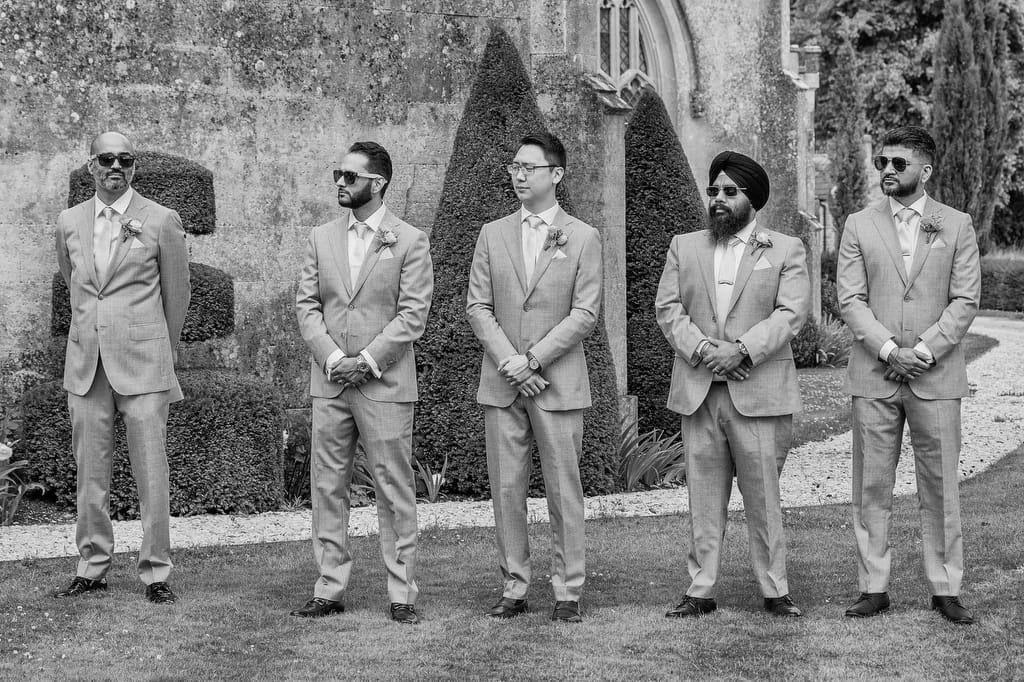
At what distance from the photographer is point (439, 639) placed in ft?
18.9

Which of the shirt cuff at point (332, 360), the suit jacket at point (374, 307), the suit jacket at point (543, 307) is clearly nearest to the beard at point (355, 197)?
the suit jacket at point (374, 307)

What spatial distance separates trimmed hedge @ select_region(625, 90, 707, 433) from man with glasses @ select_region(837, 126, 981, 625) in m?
5.72

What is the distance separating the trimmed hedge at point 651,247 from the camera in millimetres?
12047

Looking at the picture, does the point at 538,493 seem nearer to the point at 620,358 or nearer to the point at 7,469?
the point at 620,358

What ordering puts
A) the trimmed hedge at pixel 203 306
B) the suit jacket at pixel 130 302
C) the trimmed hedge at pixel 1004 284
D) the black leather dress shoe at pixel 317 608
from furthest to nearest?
the trimmed hedge at pixel 1004 284
the trimmed hedge at pixel 203 306
the suit jacket at pixel 130 302
the black leather dress shoe at pixel 317 608

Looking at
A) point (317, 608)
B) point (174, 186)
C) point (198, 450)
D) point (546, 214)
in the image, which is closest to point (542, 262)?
point (546, 214)

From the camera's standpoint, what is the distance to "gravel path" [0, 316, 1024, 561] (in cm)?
796

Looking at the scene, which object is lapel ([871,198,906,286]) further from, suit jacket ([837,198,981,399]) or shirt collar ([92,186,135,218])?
shirt collar ([92,186,135,218])

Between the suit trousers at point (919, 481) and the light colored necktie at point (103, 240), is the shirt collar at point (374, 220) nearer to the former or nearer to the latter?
the light colored necktie at point (103, 240)

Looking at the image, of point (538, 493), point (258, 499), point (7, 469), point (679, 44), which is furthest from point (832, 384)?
point (7, 469)

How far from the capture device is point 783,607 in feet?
19.9

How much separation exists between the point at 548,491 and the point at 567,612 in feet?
1.86

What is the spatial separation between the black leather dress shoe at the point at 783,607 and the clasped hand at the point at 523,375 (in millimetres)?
1450

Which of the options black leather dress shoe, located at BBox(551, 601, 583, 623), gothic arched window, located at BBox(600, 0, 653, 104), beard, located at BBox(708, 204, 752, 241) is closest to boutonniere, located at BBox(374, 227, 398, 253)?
beard, located at BBox(708, 204, 752, 241)
